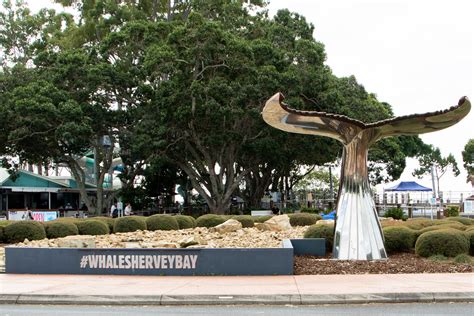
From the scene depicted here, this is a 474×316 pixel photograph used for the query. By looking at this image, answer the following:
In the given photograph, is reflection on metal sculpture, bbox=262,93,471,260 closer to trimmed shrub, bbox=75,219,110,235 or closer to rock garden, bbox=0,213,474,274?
rock garden, bbox=0,213,474,274

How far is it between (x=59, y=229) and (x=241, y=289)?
40.9ft

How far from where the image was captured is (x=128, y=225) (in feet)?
82.1

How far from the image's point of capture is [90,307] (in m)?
11.3

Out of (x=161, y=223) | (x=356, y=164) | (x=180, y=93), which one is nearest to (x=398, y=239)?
(x=356, y=164)

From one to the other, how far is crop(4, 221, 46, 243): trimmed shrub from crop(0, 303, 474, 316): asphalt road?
11.4m

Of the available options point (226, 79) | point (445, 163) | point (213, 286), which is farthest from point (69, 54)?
point (445, 163)

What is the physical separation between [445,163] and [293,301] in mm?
87725

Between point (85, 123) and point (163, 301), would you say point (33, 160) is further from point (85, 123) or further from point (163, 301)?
point (163, 301)

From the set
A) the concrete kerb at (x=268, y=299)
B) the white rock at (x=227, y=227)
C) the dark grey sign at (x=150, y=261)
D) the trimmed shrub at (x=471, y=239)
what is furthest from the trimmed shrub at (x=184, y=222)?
the concrete kerb at (x=268, y=299)

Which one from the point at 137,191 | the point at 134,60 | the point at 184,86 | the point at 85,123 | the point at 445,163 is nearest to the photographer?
the point at 184,86

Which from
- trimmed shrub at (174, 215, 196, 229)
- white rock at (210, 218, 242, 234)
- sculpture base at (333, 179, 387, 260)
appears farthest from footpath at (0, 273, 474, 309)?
trimmed shrub at (174, 215, 196, 229)

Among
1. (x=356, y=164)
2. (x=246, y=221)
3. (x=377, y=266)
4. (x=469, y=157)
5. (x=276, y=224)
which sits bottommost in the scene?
(x=377, y=266)

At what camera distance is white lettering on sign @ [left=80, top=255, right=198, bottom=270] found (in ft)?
48.5

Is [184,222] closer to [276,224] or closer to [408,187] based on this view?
[276,224]
